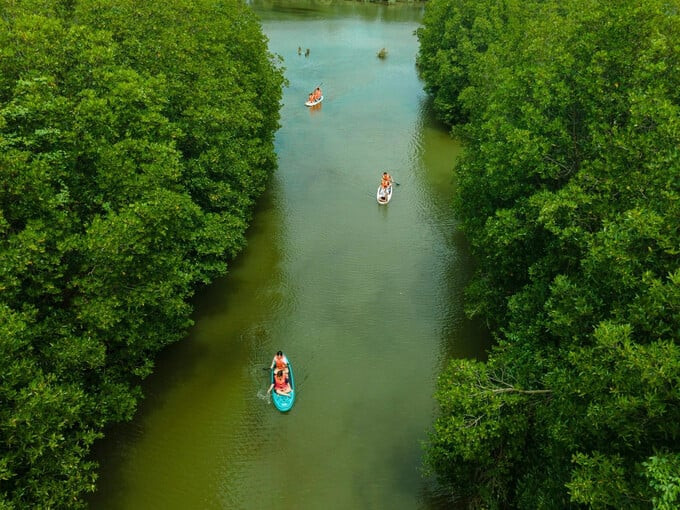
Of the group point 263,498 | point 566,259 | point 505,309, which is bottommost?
point 263,498

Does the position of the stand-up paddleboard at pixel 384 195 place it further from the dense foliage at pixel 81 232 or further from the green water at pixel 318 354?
the dense foliage at pixel 81 232

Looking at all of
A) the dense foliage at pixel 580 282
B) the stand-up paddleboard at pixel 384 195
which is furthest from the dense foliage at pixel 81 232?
the stand-up paddleboard at pixel 384 195

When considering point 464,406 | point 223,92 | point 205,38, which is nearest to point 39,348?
point 464,406

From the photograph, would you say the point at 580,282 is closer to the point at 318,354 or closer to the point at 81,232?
the point at 318,354

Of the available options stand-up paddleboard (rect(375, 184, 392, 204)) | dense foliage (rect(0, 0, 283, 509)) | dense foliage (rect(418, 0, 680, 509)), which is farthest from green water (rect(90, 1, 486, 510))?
dense foliage (rect(418, 0, 680, 509))

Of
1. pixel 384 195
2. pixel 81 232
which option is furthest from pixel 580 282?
pixel 384 195

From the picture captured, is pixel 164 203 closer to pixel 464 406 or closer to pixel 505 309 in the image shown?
pixel 464 406

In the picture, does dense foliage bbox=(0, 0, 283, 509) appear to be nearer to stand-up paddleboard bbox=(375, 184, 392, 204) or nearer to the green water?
the green water
